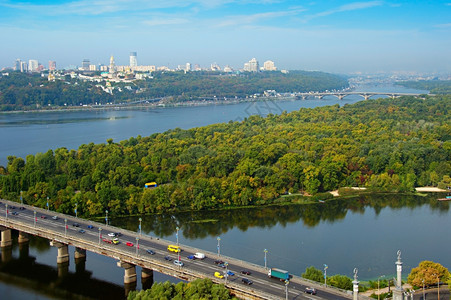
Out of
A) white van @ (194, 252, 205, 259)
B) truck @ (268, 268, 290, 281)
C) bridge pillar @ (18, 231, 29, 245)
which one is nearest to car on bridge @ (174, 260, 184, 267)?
white van @ (194, 252, 205, 259)

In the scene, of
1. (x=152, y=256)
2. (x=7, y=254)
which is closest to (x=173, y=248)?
(x=152, y=256)

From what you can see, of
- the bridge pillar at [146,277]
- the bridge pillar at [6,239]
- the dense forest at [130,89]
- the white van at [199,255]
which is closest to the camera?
the white van at [199,255]

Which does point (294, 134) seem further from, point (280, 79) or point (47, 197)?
point (280, 79)

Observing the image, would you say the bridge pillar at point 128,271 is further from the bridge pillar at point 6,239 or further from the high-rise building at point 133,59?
the high-rise building at point 133,59

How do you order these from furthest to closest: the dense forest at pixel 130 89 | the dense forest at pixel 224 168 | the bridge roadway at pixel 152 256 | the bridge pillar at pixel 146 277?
the dense forest at pixel 130 89 < the dense forest at pixel 224 168 < the bridge pillar at pixel 146 277 < the bridge roadway at pixel 152 256

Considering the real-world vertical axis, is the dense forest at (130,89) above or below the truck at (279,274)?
above

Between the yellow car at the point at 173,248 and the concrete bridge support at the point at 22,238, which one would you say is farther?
the concrete bridge support at the point at 22,238

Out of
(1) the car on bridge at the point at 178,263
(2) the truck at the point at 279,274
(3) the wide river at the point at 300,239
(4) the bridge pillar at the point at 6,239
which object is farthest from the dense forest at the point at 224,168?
(2) the truck at the point at 279,274
